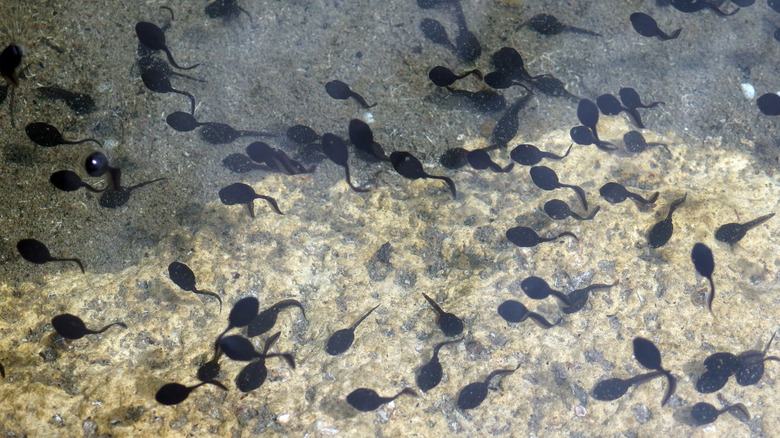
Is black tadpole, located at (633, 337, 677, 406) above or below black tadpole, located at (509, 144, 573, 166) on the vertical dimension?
below

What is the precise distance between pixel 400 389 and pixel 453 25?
339 cm

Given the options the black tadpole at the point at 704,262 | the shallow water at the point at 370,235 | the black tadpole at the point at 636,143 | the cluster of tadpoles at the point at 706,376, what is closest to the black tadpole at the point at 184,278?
the shallow water at the point at 370,235

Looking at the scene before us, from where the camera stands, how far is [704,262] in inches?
131

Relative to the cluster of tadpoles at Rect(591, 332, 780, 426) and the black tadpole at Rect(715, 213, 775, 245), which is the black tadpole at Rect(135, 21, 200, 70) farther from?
the black tadpole at Rect(715, 213, 775, 245)

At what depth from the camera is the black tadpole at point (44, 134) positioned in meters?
3.61

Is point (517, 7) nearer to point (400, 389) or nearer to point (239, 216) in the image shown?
point (239, 216)

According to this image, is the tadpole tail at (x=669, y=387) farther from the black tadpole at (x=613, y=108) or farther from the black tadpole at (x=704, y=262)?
the black tadpole at (x=613, y=108)

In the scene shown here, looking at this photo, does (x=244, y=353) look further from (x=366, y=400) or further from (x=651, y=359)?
(x=651, y=359)

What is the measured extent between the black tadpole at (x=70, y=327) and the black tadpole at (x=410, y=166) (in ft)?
7.64

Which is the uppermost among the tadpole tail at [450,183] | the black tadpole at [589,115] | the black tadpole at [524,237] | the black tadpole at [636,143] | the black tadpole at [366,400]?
the black tadpole at [589,115]

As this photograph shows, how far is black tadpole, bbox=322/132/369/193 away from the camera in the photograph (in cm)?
371

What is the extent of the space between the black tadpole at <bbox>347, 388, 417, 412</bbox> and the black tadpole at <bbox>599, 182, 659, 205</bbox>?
2.21 metres

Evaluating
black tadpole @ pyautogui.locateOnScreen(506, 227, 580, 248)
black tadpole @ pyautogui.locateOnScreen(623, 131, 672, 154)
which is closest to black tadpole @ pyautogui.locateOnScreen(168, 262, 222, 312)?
black tadpole @ pyautogui.locateOnScreen(506, 227, 580, 248)

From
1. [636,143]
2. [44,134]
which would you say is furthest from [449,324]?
[44,134]
